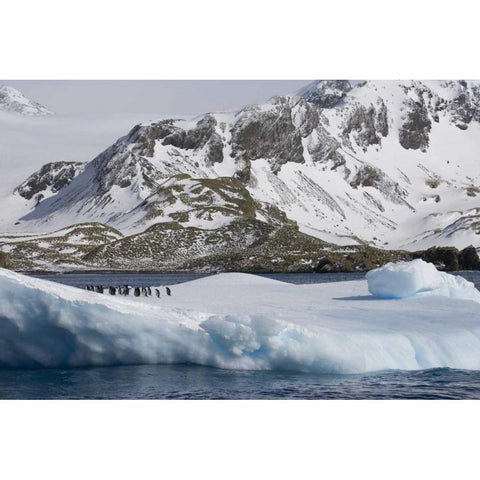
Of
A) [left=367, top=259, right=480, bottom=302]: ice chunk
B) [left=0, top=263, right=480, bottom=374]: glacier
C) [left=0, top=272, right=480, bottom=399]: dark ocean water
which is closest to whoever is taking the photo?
[left=0, top=272, right=480, bottom=399]: dark ocean water

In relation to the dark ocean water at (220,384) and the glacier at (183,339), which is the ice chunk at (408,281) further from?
the dark ocean water at (220,384)

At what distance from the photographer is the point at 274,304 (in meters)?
35.1

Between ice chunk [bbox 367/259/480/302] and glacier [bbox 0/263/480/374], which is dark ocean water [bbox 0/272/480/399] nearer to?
glacier [bbox 0/263/480/374]

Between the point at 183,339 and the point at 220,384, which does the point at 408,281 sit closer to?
the point at 183,339

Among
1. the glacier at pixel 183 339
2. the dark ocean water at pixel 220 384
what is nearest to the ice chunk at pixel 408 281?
the glacier at pixel 183 339

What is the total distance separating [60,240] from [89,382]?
155168 mm

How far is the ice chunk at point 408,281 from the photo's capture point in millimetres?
38500

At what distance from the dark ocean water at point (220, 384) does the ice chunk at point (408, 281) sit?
13.3m

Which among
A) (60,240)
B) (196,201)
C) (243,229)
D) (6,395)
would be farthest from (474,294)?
(196,201)

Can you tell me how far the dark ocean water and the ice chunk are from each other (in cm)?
1333

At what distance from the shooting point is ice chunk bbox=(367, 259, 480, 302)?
1516 inches

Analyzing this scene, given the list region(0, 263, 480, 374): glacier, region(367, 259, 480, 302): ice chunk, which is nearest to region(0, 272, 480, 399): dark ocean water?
region(0, 263, 480, 374): glacier
